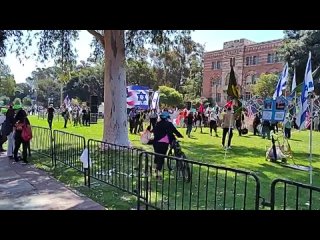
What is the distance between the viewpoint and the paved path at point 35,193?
6484mm

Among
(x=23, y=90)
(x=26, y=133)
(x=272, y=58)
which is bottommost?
(x=26, y=133)

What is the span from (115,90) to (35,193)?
6373mm

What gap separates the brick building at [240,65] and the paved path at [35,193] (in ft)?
173

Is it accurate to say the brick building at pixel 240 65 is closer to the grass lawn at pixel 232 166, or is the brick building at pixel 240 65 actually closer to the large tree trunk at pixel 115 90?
the grass lawn at pixel 232 166

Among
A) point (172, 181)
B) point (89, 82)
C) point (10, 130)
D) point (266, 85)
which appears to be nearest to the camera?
point (172, 181)

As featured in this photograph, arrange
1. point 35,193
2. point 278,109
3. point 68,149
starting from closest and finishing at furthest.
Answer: point 35,193 → point 68,149 → point 278,109

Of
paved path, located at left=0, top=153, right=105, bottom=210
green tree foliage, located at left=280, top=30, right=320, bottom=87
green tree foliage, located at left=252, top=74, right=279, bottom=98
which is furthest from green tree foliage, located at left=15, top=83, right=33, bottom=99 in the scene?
paved path, located at left=0, top=153, right=105, bottom=210

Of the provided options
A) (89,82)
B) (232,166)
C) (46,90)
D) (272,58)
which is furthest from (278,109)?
(46,90)

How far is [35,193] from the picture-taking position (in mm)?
7398

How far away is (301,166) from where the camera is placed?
440 inches

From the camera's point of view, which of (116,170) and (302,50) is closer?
(116,170)

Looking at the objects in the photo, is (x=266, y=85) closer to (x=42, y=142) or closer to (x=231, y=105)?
(x=231, y=105)
